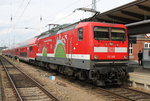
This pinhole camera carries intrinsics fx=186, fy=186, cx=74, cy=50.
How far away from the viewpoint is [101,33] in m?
9.32

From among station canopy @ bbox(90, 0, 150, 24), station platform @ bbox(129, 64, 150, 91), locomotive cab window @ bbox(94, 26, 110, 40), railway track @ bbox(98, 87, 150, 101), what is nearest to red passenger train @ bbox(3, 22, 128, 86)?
locomotive cab window @ bbox(94, 26, 110, 40)

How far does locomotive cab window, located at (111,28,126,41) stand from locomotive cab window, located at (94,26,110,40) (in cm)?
34

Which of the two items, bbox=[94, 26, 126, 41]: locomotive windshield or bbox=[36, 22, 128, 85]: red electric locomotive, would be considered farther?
bbox=[94, 26, 126, 41]: locomotive windshield

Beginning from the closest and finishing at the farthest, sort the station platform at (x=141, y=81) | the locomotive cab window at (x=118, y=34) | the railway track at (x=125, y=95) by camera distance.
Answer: the railway track at (x=125, y=95) → the station platform at (x=141, y=81) → the locomotive cab window at (x=118, y=34)

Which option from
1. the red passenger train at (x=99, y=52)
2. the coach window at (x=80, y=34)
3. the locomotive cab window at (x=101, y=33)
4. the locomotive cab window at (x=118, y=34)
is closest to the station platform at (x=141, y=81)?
the red passenger train at (x=99, y=52)

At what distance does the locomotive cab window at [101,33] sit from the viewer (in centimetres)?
913

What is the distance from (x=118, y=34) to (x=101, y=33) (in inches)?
40.6

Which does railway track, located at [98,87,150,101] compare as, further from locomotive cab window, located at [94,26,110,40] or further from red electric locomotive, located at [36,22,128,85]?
locomotive cab window, located at [94,26,110,40]

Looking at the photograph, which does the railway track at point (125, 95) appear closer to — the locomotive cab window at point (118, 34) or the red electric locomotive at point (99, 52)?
the red electric locomotive at point (99, 52)

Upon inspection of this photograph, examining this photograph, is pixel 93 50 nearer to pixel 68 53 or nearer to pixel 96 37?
pixel 96 37

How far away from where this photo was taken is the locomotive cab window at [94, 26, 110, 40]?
913cm

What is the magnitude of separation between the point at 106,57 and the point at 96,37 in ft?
3.62

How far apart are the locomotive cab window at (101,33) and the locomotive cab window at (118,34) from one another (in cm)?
34

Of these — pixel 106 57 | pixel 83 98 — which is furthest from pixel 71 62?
pixel 83 98
